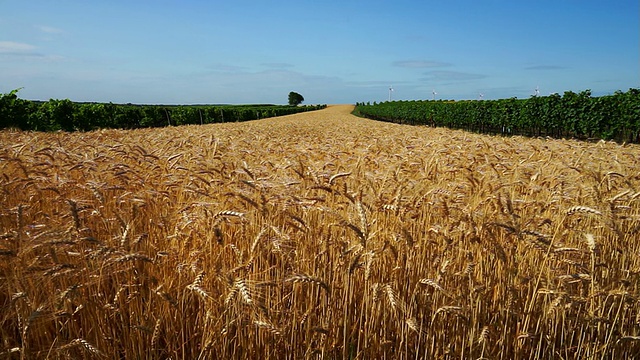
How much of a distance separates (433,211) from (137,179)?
3014mm

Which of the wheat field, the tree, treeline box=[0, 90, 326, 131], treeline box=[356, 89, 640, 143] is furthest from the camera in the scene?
the tree

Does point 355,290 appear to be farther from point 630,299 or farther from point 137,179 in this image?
point 137,179

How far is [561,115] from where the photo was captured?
22422mm

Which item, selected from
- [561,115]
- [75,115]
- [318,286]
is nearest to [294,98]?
[75,115]

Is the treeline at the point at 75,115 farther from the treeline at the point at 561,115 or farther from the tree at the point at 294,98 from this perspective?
the tree at the point at 294,98

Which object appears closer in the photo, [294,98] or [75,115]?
[75,115]

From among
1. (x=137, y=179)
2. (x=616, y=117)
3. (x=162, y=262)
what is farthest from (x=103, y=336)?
(x=616, y=117)

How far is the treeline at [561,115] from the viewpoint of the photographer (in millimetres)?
18953

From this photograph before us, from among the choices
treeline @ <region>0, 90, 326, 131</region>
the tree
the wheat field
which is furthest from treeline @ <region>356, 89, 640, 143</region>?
the tree

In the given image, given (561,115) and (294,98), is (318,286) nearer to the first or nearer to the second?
(561,115)

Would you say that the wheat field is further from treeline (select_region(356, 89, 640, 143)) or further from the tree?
the tree

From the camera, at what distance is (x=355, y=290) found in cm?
272

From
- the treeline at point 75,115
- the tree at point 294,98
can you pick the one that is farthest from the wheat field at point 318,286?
the tree at point 294,98

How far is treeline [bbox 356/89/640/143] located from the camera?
1895 cm
